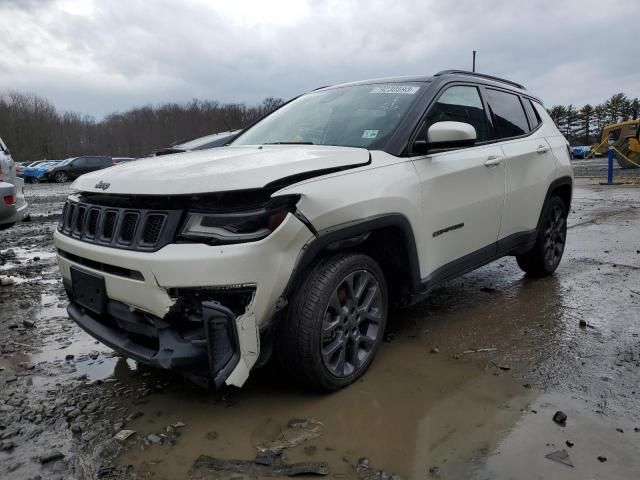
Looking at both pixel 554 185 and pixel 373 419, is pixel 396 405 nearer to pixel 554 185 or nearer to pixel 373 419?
pixel 373 419

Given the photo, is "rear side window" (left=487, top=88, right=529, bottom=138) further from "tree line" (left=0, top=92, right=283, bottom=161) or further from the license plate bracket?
"tree line" (left=0, top=92, right=283, bottom=161)

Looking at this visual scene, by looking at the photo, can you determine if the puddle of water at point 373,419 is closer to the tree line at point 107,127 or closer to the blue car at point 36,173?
the blue car at point 36,173

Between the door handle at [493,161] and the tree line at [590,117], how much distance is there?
244 feet

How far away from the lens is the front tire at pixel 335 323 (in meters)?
2.46

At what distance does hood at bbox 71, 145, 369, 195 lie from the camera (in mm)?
2242

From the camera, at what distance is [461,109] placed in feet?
11.9

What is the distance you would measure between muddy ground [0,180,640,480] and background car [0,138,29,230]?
5.54ft

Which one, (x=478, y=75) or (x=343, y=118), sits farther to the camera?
(x=478, y=75)

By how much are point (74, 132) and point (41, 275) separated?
8526cm

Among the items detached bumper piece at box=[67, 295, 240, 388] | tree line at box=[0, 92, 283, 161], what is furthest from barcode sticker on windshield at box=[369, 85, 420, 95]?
tree line at box=[0, 92, 283, 161]

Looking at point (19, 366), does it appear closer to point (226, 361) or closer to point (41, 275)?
point (226, 361)

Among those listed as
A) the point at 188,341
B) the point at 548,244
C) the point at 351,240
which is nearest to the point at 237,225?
the point at 188,341

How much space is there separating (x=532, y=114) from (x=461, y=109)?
1.38 meters

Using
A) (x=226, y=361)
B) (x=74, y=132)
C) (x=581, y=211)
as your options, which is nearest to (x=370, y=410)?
(x=226, y=361)
